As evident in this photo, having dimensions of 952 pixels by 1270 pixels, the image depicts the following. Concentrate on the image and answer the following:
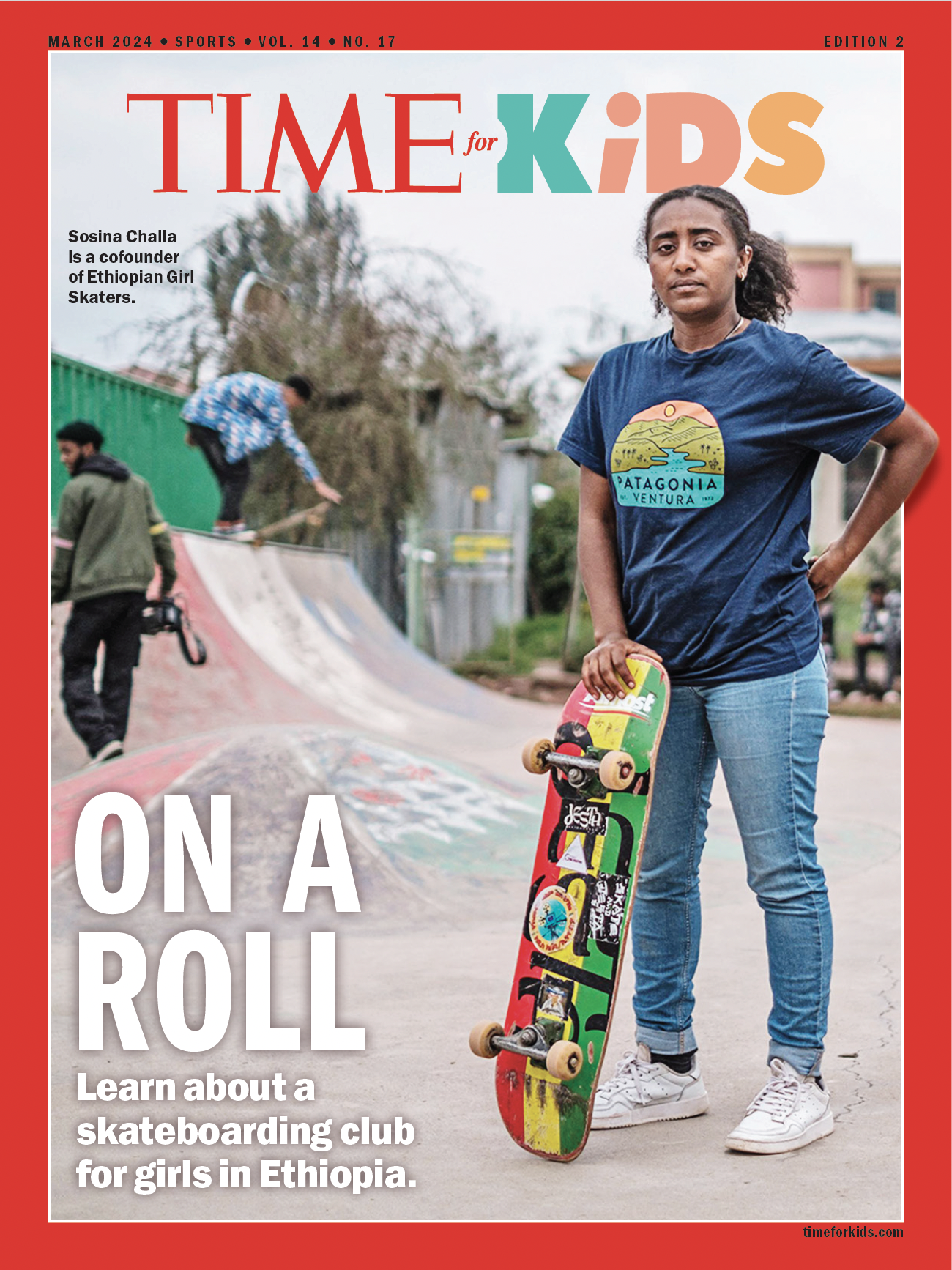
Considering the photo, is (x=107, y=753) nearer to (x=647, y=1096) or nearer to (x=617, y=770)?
(x=647, y=1096)

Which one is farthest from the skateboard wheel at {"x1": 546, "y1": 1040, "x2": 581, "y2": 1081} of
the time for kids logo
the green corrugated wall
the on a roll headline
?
the green corrugated wall

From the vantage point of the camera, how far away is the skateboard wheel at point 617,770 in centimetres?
241

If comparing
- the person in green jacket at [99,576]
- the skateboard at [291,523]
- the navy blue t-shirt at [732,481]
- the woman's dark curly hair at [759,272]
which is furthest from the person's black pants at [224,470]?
the navy blue t-shirt at [732,481]

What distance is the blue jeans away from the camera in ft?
8.20

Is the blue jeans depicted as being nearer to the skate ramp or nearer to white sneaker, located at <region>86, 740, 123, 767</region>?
the skate ramp

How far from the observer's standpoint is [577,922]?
8.34 ft

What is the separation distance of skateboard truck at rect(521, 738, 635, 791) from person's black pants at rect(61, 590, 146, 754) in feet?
10.9

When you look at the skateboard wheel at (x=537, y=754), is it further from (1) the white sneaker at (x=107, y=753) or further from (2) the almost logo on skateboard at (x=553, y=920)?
(1) the white sneaker at (x=107, y=753)

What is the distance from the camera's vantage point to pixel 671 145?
3.06 m

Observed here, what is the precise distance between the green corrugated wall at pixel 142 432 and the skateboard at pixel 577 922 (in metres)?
3.58

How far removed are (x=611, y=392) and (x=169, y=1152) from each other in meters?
1.77

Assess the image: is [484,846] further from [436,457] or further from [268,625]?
[436,457]

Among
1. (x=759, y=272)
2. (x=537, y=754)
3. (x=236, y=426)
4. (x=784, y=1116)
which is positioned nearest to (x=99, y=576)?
(x=236, y=426)

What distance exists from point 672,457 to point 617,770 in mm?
617
